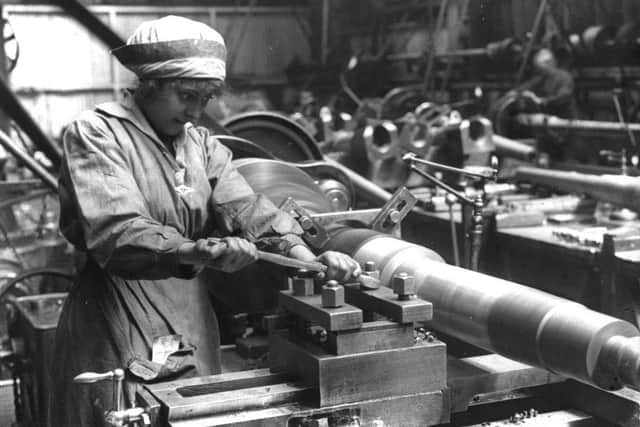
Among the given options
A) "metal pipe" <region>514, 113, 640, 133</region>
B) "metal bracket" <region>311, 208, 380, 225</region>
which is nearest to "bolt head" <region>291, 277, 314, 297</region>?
"metal bracket" <region>311, 208, 380, 225</region>

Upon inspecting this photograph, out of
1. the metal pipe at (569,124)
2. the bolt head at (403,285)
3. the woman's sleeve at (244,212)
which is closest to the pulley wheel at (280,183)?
the woman's sleeve at (244,212)

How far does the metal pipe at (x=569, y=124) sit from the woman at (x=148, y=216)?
350cm

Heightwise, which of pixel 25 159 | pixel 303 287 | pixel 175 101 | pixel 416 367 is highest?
pixel 175 101

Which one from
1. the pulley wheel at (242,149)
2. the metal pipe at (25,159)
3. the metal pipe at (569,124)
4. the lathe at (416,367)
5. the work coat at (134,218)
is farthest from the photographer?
the metal pipe at (569,124)

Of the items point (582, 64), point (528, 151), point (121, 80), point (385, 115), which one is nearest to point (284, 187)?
point (528, 151)

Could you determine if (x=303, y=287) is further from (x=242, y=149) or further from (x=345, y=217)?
(x=242, y=149)

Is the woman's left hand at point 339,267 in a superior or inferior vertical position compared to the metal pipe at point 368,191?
superior

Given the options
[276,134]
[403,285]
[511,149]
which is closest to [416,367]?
[403,285]

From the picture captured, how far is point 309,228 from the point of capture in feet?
6.92

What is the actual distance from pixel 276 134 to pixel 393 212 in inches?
36.3

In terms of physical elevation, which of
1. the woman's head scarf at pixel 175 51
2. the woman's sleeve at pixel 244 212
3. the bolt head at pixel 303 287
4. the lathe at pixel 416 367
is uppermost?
the woman's head scarf at pixel 175 51

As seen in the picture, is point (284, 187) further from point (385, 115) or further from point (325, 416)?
point (385, 115)

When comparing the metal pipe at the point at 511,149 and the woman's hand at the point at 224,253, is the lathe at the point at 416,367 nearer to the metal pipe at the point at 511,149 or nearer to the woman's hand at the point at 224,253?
the woman's hand at the point at 224,253

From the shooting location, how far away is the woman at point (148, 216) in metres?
1.58
